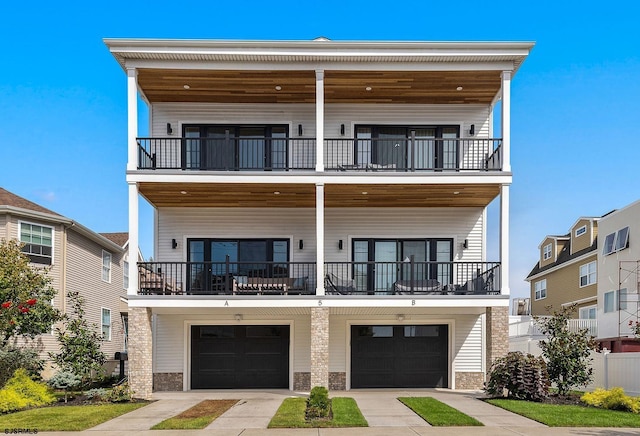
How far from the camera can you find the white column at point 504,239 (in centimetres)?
1675

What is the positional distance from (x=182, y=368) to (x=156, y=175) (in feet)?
19.3

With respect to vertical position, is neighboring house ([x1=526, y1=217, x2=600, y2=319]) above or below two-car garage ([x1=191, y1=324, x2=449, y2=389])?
above

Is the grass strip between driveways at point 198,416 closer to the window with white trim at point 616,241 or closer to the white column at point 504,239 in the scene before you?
the white column at point 504,239

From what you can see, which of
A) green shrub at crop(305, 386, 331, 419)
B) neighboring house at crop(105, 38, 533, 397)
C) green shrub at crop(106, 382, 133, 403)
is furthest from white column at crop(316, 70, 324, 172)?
green shrub at crop(106, 382, 133, 403)

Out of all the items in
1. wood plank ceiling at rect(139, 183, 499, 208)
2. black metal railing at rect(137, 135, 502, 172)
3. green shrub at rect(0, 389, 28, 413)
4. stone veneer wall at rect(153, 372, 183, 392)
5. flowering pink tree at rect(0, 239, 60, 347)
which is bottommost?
stone veneer wall at rect(153, 372, 183, 392)

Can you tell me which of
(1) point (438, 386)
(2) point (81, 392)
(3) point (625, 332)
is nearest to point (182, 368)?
(2) point (81, 392)

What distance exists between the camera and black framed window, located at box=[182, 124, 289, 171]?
61.6 feet

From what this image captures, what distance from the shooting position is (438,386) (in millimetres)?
18922

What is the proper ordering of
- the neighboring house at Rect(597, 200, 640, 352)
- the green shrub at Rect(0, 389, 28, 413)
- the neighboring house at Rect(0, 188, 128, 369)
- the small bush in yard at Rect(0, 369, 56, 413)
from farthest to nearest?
the neighboring house at Rect(597, 200, 640, 352) < the neighboring house at Rect(0, 188, 128, 369) < the small bush in yard at Rect(0, 369, 56, 413) < the green shrub at Rect(0, 389, 28, 413)

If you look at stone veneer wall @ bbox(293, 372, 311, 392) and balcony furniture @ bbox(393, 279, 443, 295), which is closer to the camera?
balcony furniture @ bbox(393, 279, 443, 295)

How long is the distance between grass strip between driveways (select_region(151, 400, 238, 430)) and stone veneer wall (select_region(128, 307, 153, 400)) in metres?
1.89

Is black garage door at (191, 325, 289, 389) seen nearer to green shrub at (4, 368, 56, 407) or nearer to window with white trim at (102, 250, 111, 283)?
green shrub at (4, 368, 56, 407)

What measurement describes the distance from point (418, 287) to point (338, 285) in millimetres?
2251

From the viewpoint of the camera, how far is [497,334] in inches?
653
